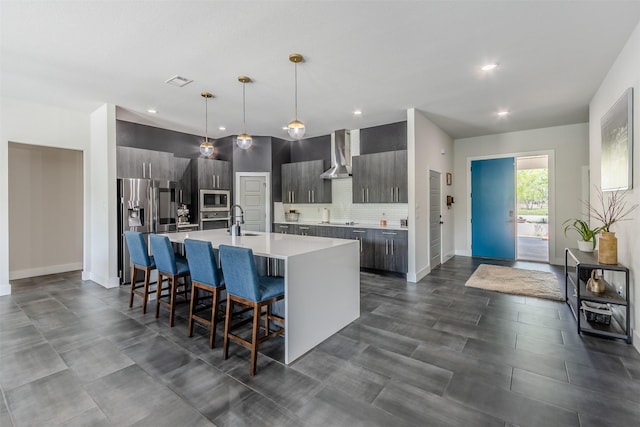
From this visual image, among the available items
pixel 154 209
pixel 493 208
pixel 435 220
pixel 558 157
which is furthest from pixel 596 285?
pixel 154 209

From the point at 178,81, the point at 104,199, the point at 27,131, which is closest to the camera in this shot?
the point at 178,81

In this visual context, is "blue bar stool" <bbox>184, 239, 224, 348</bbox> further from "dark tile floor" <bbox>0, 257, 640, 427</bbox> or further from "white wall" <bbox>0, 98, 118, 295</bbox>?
"white wall" <bbox>0, 98, 118, 295</bbox>

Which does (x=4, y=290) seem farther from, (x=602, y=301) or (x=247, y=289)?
(x=602, y=301)

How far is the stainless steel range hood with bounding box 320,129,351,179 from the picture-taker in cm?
603

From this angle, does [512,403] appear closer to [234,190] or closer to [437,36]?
[437,36]

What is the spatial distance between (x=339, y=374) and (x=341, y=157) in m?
4.59

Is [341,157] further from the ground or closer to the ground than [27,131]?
closer to the ground

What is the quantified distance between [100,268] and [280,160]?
3971 millimetres

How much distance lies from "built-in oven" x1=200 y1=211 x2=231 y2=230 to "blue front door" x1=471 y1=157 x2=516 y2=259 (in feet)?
18.4

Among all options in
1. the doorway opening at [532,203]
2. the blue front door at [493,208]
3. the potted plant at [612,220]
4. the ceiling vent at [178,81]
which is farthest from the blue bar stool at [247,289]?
the doorway opening at [532,203]

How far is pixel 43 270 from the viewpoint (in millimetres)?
5355

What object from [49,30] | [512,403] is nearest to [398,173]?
[512,403]

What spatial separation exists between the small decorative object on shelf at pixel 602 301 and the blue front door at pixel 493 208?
3218 millimetres

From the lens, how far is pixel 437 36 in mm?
2721
